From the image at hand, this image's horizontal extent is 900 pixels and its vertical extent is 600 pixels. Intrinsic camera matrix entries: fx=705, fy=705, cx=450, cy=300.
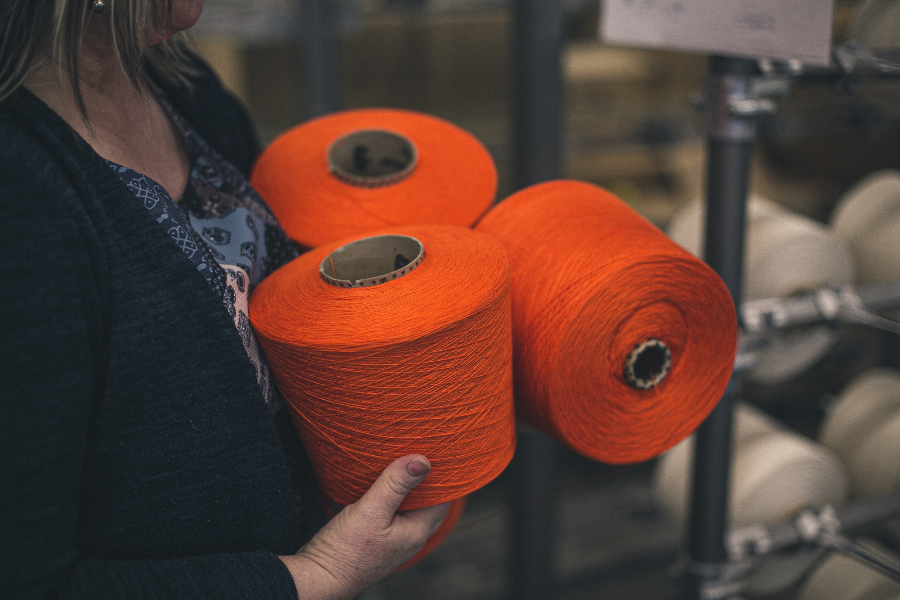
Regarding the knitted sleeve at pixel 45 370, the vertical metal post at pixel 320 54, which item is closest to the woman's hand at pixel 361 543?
the knitted sleeve at pixel 45 370

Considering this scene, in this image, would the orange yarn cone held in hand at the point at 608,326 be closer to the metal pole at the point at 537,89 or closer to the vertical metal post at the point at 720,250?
the vertical metal post at the point at 720,250

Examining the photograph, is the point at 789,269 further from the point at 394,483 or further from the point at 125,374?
the point at 125,374

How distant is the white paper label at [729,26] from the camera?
58 cm

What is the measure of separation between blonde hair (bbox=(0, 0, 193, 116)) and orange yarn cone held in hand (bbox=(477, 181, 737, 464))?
0.33 metres

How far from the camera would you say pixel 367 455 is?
0.53 metres

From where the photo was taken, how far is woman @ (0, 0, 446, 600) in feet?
1.38

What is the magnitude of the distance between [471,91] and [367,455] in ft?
5.37

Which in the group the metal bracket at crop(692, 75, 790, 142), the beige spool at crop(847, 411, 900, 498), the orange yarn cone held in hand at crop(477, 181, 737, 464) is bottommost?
the beige spool at crop(847, 411, 900, 498)

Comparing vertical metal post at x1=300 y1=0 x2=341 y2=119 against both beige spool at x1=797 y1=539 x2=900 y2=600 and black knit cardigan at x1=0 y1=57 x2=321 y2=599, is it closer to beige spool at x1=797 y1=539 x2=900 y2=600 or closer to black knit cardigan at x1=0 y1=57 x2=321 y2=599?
black knit cardigan at x1=0 y1=57 x2=321 y2=599

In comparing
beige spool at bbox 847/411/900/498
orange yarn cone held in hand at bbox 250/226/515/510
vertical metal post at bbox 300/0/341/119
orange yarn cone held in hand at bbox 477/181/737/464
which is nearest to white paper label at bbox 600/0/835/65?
orange yarn cone held in hand at bbox 477/181/737/464

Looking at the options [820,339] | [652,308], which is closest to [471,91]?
[820,339]

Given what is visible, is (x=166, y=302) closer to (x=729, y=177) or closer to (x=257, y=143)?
(x=257, y=143)

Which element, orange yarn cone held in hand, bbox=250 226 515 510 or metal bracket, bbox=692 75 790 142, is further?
metal bracket, bbox=692 75 790 142

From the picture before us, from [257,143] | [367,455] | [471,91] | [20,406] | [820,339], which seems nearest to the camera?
[20,406]
